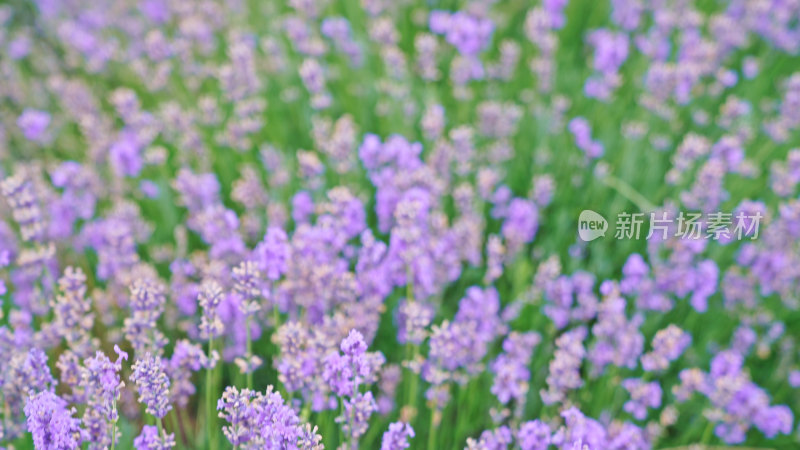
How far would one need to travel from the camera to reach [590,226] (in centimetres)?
329

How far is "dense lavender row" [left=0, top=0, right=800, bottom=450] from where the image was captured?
7.39ft

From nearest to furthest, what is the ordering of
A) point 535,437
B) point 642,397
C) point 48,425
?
point 48,425 < point 535,437 < point 642,397

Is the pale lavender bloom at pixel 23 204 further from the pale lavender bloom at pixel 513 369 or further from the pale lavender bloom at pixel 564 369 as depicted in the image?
the pale lavender bloom at pixel 564 369

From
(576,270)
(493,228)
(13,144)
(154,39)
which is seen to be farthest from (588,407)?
(13,144)

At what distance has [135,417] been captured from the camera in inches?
110

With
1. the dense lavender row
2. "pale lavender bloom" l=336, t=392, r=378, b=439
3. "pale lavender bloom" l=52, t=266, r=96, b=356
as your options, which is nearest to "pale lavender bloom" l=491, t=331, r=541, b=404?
the dense lavender row

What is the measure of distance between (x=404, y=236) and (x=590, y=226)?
4.08ft

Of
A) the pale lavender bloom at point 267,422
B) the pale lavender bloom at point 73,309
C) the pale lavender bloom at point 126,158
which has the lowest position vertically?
the pale lavender bloom at point 267,422

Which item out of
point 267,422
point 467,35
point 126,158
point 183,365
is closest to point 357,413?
point 267,422

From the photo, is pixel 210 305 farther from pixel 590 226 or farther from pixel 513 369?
pixel 590 226

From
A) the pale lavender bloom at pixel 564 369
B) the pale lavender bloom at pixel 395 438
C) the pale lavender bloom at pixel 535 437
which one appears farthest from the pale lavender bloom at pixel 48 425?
the pale lavender bloom at pixel 564 369

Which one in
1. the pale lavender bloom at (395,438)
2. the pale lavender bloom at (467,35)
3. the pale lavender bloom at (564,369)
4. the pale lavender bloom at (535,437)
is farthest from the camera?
the pale lavender bloom at (467,35)

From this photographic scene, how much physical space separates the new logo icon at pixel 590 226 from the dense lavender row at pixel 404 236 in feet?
0.28

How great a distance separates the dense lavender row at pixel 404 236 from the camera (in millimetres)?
2254
